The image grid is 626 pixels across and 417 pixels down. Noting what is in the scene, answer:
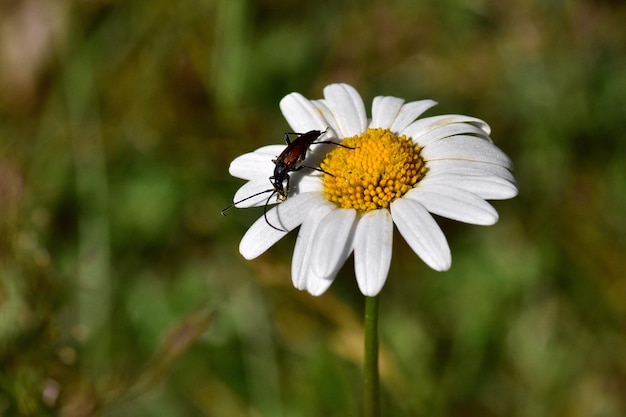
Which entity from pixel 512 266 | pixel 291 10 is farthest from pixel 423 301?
pixel 291 10

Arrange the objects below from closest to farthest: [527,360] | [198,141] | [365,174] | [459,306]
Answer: [365,174] < [527,360] < [459,306] < [198,141]

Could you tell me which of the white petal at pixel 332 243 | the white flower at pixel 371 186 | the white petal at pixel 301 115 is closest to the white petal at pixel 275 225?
the white flower at pixel 371 186

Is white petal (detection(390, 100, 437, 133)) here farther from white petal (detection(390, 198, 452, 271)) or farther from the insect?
white petal (detection(390, 198, 452, 271))

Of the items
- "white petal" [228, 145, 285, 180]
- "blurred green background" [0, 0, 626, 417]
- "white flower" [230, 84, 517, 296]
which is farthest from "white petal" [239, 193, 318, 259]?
"blurred green background" [0, 0, 626, 417]

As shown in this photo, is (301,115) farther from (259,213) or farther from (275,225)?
(259,213)

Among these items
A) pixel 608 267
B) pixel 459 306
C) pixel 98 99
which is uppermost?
pixel 98 99

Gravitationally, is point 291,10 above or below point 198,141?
above

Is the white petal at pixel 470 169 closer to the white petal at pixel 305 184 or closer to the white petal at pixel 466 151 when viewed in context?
the white petal at pixel 466 151

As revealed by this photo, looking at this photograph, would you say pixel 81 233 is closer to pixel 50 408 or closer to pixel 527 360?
pixel 50 408
